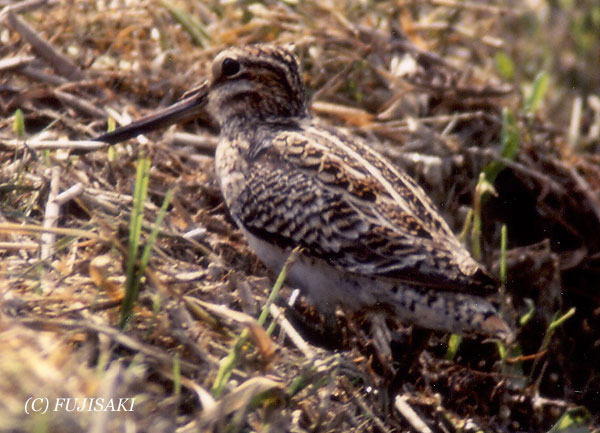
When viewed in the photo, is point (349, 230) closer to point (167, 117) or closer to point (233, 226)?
point (233, 226)

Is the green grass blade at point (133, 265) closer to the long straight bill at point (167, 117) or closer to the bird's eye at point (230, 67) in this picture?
the long straight bill at point (167, 117)

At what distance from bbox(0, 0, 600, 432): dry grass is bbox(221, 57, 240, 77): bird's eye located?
0.34 metres

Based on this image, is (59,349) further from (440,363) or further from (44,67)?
(44,67)

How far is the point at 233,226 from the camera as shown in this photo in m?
2.83

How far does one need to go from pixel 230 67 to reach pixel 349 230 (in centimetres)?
86

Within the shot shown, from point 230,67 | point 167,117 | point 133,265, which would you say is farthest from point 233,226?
point 133,265

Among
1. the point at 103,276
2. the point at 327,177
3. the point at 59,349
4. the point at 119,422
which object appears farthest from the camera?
the point at 327,177

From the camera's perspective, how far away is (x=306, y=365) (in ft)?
6.66

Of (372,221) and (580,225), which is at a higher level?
(372,221)

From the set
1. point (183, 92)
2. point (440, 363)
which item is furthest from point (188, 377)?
point (183, 92)

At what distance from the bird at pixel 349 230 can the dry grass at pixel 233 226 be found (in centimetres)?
17

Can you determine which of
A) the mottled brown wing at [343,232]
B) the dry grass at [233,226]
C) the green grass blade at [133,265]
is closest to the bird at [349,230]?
the mottled brown wing at [343,232]

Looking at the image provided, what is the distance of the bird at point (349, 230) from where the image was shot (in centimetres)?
232

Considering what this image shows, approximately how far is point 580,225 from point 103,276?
2.33 metres
